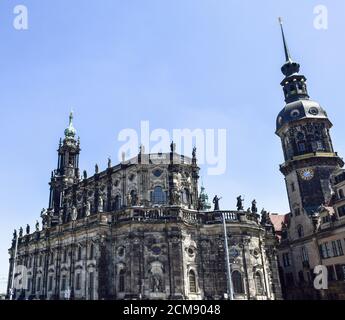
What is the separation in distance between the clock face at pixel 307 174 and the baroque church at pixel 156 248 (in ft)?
38.3

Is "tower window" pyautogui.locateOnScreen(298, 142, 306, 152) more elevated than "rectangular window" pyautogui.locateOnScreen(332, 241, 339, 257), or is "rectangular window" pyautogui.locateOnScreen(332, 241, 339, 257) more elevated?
"tower window" pyautogui.locateOnScreen(298, 142, 306, 152)

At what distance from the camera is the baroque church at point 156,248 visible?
3472 cm

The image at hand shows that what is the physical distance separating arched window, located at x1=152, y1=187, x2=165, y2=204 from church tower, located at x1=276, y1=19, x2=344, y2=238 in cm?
2259

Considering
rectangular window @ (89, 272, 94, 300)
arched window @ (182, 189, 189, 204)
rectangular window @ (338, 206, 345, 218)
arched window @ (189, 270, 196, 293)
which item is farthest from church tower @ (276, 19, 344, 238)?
rectangular window @ (89, 272, 94, 300)

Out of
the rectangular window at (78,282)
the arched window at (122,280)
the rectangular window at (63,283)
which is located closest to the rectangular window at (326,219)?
the arched window at (122,280)

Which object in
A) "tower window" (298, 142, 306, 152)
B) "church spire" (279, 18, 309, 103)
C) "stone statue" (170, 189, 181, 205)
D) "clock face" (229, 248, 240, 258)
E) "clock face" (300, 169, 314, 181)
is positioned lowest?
"clock face" (229, 248, 240, 258)

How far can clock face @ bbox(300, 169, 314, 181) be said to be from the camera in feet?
171

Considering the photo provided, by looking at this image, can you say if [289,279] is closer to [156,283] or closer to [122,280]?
[156,283]

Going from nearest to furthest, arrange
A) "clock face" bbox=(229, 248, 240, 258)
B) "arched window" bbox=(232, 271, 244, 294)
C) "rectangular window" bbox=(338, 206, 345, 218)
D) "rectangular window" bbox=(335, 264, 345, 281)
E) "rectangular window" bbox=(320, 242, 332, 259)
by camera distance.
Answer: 1. "arched window" bbox=(232, 271, 244, 294)
2. "clock face" bbox=(229, 248, 240, 258)
3. "rectangular window" bbox=(335, 264, 345, 281)
4. "rectangular window" bbox=(338, 206, 345, 218)
5. "rectangular window" bbox=(320, 242, 332, 259)

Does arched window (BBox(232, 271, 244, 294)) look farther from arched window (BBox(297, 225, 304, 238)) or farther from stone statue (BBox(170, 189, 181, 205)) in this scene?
arched window (BBox(297, 225, 304, 238))

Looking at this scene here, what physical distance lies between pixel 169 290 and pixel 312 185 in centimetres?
3003

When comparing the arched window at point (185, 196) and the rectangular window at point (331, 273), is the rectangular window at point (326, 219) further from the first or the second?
the arched window at point (185, 196)
